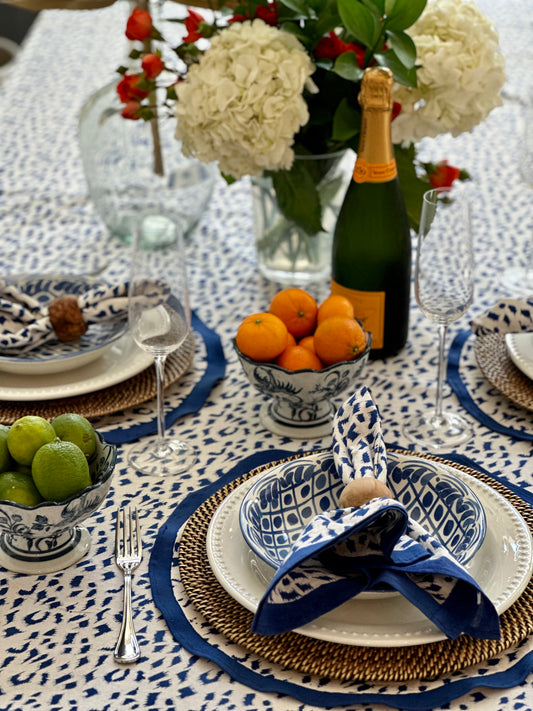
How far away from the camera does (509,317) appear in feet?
3.73

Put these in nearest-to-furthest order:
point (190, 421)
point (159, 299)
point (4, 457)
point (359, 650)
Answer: point (359, 650), point (4, 457), point (159, 299), point (190, 421)

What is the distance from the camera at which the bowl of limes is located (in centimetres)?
78

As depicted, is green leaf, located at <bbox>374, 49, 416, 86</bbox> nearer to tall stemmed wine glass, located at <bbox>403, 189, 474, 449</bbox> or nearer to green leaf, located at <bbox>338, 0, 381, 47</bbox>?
green leaf, located at <bbox>338, 0, 381, 47</bbox>

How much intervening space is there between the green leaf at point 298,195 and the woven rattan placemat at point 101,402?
0.29 meters

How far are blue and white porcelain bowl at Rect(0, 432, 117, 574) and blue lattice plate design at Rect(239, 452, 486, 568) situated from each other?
14cm

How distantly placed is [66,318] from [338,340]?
379 millimetres

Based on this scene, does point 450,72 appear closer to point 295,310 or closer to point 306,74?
point 306,74

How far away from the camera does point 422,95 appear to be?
1177 millimetres

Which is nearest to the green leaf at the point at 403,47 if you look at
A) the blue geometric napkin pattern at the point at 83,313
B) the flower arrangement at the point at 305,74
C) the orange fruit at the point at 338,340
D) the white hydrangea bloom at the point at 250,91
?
the flower arrangement at the point at 305,74

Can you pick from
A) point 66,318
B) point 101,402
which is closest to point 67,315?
point 66,318

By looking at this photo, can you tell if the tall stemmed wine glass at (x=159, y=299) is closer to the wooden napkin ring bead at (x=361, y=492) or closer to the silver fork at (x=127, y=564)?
the silver fork at (x=127, y=564)

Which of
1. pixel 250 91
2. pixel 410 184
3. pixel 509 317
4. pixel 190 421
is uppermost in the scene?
pixel 250 91

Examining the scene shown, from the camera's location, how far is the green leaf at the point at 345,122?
118 cm

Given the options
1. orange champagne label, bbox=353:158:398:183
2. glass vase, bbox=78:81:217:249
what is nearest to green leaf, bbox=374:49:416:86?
orange champagne label, bbox=353:158:398:183
